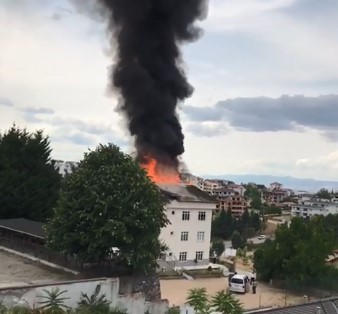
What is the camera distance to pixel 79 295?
1550 cm

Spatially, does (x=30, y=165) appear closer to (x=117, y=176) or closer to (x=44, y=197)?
(x=44, y=197)

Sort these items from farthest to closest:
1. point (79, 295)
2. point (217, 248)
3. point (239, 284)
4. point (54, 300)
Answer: point (217, 248)
point (239, 284)
point (79, 295)
point (54, 300)

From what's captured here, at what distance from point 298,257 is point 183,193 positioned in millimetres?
10786

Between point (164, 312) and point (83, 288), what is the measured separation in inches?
127

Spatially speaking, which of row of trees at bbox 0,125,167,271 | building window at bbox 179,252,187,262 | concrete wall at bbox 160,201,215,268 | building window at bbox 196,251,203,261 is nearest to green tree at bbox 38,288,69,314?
row of trees at bbox 0,125,167,271

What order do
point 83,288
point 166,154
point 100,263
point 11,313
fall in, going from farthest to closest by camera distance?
point 166,154 < point 100,263 < point 83,288 < point 11,313

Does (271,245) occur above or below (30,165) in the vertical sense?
below

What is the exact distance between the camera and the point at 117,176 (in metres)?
18.6

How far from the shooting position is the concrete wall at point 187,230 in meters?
34.2

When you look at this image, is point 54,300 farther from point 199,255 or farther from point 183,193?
point 199,255

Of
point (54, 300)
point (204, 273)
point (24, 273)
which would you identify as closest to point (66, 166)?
point (204, 273)

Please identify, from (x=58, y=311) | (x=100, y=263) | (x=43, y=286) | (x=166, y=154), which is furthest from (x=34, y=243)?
(x=166, y=154)

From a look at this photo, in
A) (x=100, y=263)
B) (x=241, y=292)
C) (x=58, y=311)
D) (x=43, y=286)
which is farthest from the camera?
(x=241, y=292)

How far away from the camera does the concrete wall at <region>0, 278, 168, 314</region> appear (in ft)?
45.2
